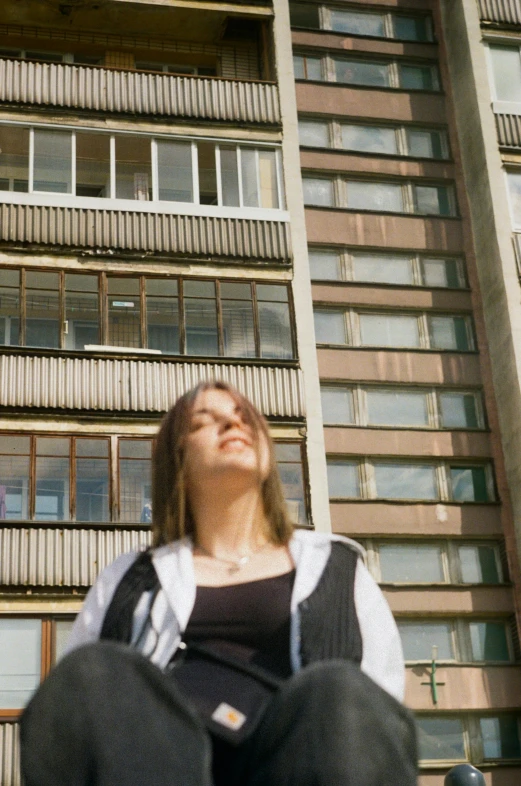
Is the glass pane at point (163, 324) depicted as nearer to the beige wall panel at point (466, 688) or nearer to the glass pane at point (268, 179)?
the glass pane at point (268, 179)

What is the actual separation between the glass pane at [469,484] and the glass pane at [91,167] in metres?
11.2

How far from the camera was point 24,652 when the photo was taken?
19.3 meters

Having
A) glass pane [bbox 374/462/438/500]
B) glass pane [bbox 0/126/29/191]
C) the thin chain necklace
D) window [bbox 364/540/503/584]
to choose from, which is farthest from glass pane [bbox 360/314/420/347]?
the thin chain necklace

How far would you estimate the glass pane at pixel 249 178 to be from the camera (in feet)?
78.9

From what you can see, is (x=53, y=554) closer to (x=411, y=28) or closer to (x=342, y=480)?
(x=342, y=480)

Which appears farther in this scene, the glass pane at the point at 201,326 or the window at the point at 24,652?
the glass pane at the point at 201,326

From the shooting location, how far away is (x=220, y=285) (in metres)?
23.0

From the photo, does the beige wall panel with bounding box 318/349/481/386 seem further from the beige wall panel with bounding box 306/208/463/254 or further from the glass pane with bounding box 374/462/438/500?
the beige wall panel with bounding box 306/208/463/254

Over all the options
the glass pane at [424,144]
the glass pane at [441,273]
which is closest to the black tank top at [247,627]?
the glass pane at [441,273]

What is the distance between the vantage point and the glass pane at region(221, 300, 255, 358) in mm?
22594

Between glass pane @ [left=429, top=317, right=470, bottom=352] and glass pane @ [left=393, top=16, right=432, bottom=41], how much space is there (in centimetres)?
859

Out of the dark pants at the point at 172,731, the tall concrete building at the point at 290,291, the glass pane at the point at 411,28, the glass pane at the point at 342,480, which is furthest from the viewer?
the glass pane at the point at 411,28

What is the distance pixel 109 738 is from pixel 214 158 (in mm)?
22175

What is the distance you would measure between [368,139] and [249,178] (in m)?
8.86
